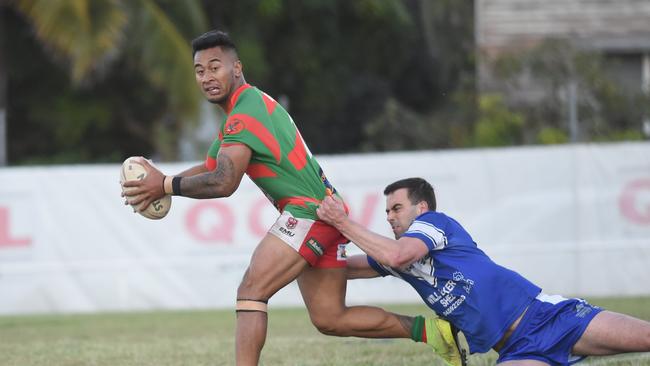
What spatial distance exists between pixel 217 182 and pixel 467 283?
1452mm

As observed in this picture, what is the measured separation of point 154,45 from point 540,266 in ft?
25.1

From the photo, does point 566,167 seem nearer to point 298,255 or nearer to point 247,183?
point 247,183

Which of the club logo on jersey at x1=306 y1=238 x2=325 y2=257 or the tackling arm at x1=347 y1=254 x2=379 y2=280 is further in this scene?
the tackling arm at x1=347 y1=254 x2=379 y2=280

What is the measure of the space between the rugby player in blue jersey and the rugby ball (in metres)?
0.86

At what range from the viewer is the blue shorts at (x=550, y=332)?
5895mm

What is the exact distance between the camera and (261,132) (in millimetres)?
6051

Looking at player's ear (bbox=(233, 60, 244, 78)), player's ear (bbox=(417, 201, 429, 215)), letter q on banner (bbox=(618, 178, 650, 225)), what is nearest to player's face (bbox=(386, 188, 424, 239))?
player's ear (bbox=(417, 201, 429, 215))

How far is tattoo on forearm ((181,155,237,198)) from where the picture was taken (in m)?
5.89

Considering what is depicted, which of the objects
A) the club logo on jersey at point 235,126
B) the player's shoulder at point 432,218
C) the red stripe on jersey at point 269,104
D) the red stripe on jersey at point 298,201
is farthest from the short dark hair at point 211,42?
the player's shoulder at point 432,218

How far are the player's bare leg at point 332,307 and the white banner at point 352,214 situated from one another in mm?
7668

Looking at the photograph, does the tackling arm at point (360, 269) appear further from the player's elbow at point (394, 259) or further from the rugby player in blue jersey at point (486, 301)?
the player's elbow at point (394, 259)

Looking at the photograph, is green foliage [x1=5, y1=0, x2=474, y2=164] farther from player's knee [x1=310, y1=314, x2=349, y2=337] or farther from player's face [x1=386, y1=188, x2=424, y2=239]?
player's face [x1=386, y1=188, x2=424, y2=239]

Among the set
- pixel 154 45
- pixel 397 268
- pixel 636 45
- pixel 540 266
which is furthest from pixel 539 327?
pixel 636 45

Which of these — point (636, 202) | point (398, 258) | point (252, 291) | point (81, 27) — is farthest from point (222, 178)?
point (81, 27)
